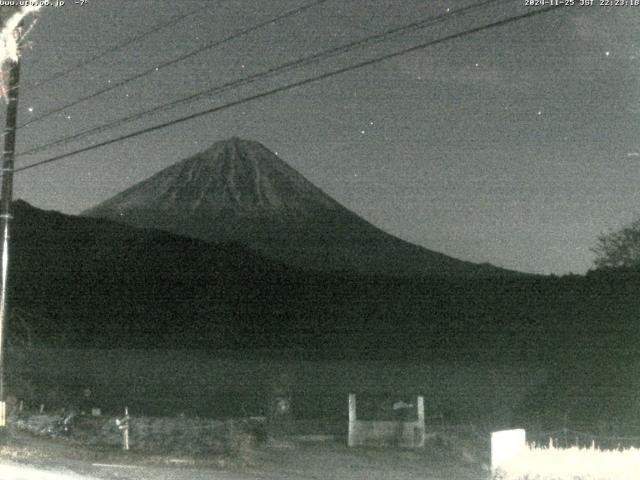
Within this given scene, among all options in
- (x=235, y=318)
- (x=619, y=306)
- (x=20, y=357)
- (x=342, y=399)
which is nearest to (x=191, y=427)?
(x=342, y=399)

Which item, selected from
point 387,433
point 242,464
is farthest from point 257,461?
point 387,433

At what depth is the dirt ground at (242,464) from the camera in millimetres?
15086

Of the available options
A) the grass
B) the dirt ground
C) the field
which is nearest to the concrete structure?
the field

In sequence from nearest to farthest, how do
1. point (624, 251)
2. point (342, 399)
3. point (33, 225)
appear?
point (342, 399)
point (624, 251)
point (33, 225)

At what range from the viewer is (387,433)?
25.0 metres

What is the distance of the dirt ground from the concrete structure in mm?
1498

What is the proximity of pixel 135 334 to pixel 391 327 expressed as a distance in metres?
22.4

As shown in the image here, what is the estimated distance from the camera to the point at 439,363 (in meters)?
66.4

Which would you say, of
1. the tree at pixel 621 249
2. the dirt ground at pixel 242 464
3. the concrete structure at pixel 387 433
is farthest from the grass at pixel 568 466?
the tree at pixel 621 249

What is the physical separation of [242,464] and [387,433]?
7.85 m

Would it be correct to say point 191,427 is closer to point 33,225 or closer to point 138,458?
point 138,458

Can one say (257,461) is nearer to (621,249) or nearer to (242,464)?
(242,464)

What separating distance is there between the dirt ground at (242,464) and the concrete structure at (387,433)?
150 centimetres

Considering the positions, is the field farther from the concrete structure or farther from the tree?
the tree
